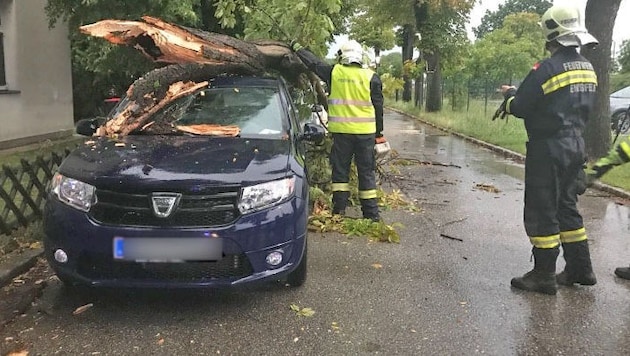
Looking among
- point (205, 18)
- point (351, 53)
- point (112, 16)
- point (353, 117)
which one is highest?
point (205, 18)

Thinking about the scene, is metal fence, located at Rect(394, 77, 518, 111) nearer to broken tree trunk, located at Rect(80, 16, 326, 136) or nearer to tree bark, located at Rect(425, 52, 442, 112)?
tree bark, located at Rect(425, 52, 442, 112)

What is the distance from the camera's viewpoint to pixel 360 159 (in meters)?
6.93

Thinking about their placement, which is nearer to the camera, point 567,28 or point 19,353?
point 19,353

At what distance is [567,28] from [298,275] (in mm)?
2903

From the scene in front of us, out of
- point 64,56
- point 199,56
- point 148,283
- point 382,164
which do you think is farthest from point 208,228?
point 64,56

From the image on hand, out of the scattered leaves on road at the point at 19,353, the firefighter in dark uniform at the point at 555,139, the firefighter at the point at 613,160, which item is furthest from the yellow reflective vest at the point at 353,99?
the scattered leaves on road at the point at 19,353

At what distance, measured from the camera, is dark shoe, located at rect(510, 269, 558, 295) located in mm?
5000

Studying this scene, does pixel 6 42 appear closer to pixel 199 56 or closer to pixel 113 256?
pixel 199 56

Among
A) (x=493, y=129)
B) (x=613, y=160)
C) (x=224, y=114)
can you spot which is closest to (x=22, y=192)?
(x=224, y=114)

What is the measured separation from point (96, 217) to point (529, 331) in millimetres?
3034

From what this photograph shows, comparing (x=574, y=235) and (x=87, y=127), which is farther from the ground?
(x=87, y=127)

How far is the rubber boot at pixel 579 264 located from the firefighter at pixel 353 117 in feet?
7.54

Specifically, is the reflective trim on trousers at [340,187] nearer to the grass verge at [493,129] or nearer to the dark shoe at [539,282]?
the dark shoe at [539,282]

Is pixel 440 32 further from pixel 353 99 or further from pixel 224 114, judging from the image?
pixel 224 114
